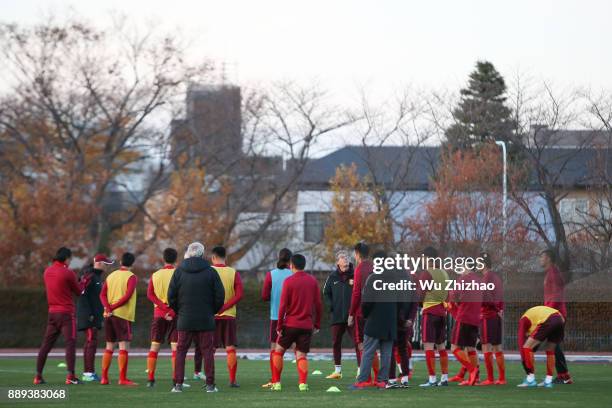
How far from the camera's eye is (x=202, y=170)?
52469 mm

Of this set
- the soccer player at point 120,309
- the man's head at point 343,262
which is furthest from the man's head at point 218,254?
the man's head at point 343,262

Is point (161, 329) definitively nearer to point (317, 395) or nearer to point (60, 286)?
point (60, 286)

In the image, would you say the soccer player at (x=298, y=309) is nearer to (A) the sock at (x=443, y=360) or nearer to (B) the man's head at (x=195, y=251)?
(B) the man's head at (x=195, y=251)

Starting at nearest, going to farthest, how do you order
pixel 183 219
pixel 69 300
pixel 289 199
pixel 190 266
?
pixel 190 266 → pixel 69 300 → pixel 183 219 → pixel 289 199

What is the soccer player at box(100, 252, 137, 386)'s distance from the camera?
1833 centimetres

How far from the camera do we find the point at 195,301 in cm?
1625

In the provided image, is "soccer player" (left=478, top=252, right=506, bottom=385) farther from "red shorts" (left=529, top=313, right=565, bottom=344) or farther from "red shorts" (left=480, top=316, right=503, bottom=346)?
"red shorts" (left=529, top=313, right=565, bottom=344)

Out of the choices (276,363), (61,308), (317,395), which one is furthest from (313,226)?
(317,395)

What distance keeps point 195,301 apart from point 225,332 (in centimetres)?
172

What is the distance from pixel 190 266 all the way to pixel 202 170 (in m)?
36.4

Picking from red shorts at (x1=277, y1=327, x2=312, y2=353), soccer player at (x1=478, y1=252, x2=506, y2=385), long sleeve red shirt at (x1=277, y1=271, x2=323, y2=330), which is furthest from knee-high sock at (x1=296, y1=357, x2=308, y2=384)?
soccer player at (x1=478, y1=252, x2=506, y2=385)

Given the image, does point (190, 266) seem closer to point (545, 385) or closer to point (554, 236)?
point (545, 385)

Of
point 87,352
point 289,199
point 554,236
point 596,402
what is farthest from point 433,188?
point 596,402

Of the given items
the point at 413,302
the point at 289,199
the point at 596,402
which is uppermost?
the point at 289,199
